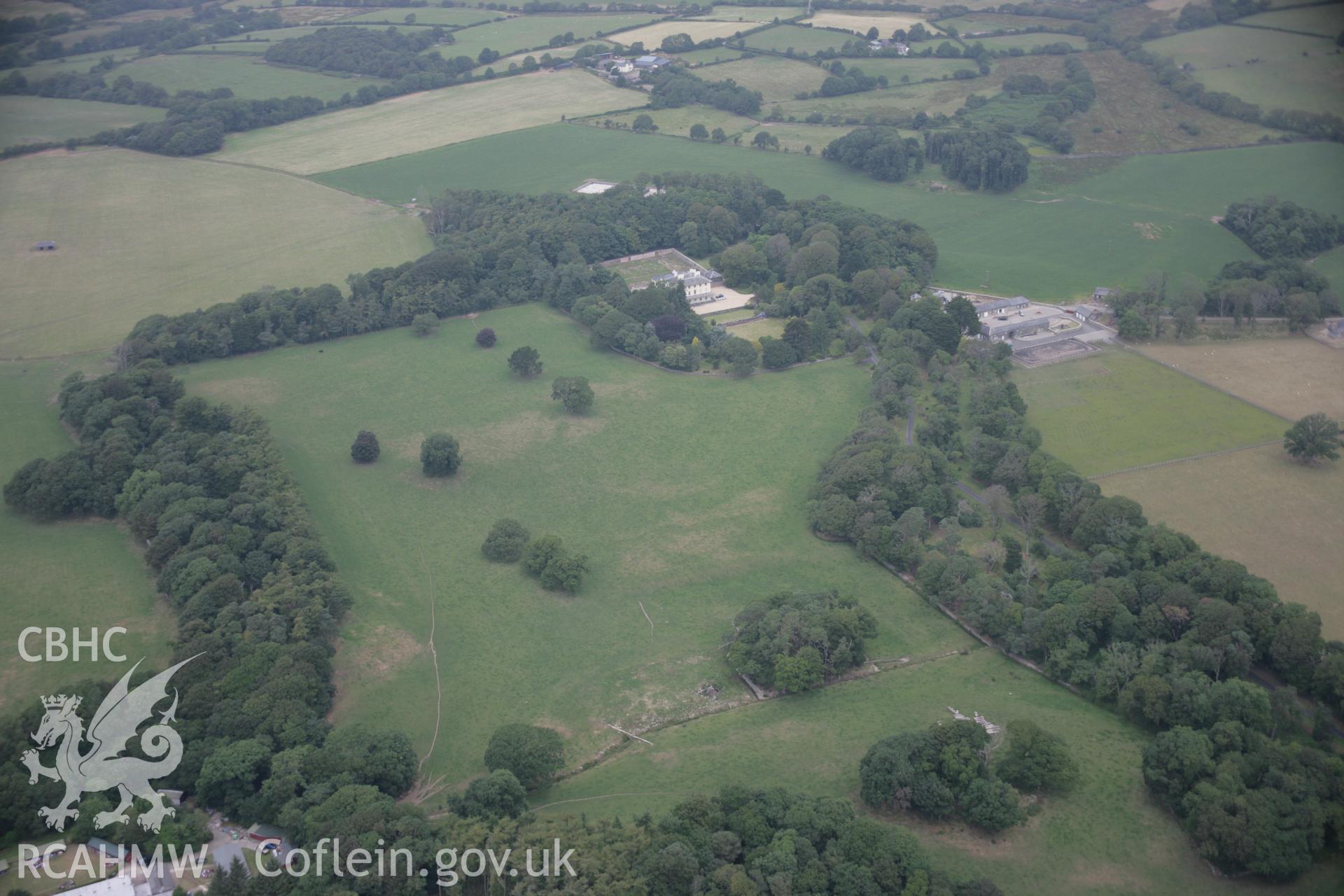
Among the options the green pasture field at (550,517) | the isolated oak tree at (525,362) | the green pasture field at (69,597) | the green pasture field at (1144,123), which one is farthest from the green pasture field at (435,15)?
the green pasture field at (69,597)

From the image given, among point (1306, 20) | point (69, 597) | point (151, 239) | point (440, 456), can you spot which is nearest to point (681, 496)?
point (440, 456)

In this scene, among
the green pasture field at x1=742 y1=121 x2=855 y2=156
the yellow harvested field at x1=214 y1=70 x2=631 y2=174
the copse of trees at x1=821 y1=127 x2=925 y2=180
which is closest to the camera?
the copse of trees at x1=821 y1=127 x2=925 y2=180

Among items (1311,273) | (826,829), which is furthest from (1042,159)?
(826,829)

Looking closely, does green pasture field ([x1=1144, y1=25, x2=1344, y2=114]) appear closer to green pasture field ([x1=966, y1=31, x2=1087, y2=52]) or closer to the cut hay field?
green pasture field ([x1=966, y1=31, x2=1087, y2=52])

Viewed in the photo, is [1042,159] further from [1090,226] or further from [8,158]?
[8,158]

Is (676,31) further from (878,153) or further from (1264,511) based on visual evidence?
(1264,511)

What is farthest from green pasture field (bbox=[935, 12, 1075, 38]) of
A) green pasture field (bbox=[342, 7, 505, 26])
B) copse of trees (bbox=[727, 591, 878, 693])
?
copse of trees (bbox=[727, 591, 878, 693])
